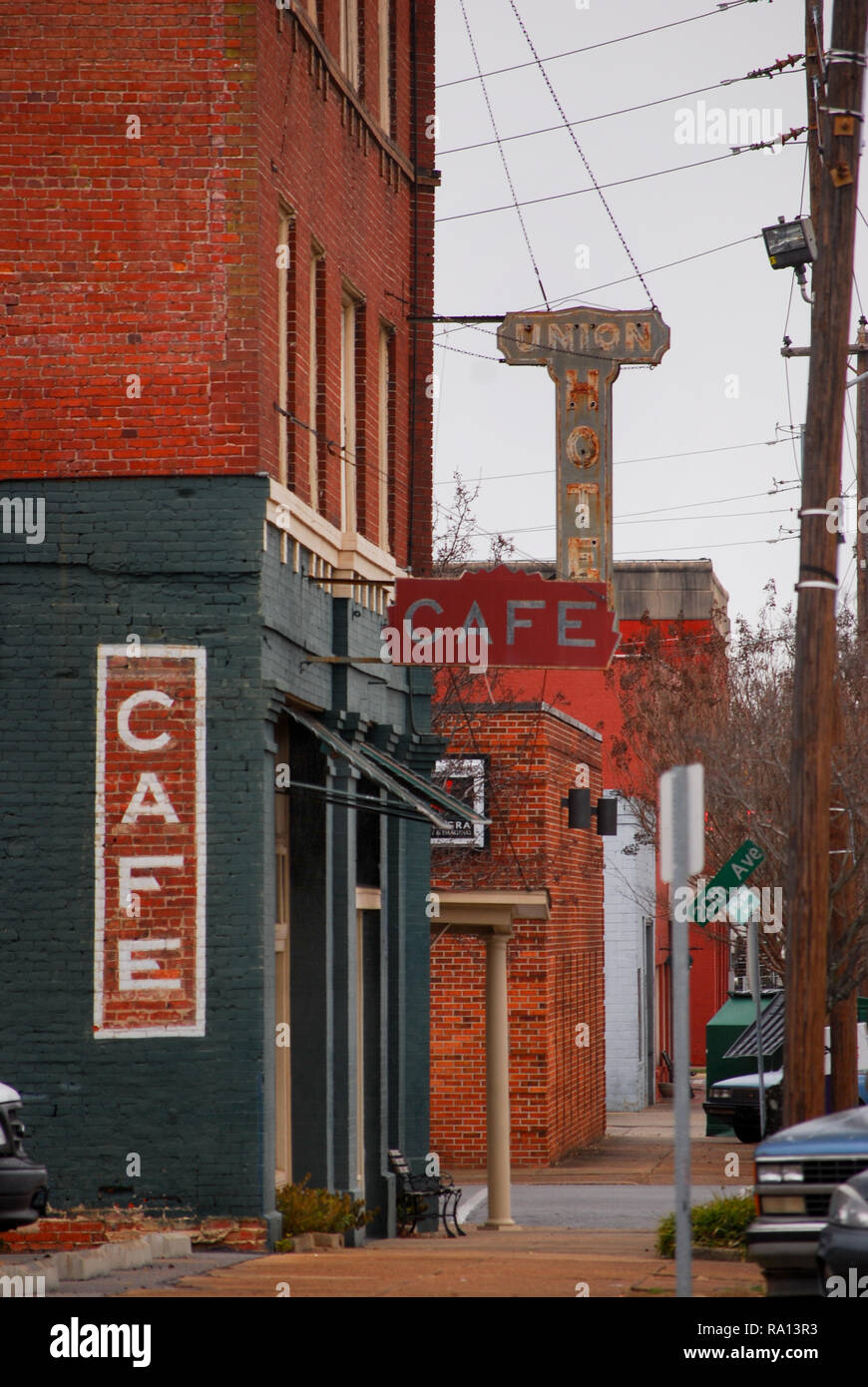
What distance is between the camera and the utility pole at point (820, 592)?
12844 mm

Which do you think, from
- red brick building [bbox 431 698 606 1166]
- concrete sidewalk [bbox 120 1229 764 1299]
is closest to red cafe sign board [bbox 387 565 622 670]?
concrete sidewalk [bbox 120 1229 764 1299]

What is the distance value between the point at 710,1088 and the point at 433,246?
41.4ft

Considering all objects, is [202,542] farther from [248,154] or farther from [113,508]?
[248,154]

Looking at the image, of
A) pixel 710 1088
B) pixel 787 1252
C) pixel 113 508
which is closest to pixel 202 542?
pixel 113 508

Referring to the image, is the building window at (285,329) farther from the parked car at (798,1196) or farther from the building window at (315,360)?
the parked car at (798,1196)

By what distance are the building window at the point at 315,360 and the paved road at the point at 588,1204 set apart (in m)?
7.54

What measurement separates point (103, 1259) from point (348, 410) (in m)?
9.08

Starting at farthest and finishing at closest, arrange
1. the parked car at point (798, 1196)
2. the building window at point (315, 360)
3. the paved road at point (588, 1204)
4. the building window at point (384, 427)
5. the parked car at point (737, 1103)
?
1. the parked car at point (737, 1103)
2. the paved road at point (588, 1204)
3. the building window at point (384, 427)
4. the building window at point (315, 360)
5. the parked car at point (798, 1196)

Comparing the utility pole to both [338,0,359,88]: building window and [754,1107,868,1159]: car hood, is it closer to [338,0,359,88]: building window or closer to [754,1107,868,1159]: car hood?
[754,1107,868,1159]: car hood

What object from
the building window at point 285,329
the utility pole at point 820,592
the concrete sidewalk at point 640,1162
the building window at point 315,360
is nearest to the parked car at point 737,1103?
the concrete sidewalk at point 640,1162

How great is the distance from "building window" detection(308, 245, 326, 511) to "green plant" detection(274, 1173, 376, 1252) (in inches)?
214

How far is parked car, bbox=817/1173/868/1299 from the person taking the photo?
30.8ft
